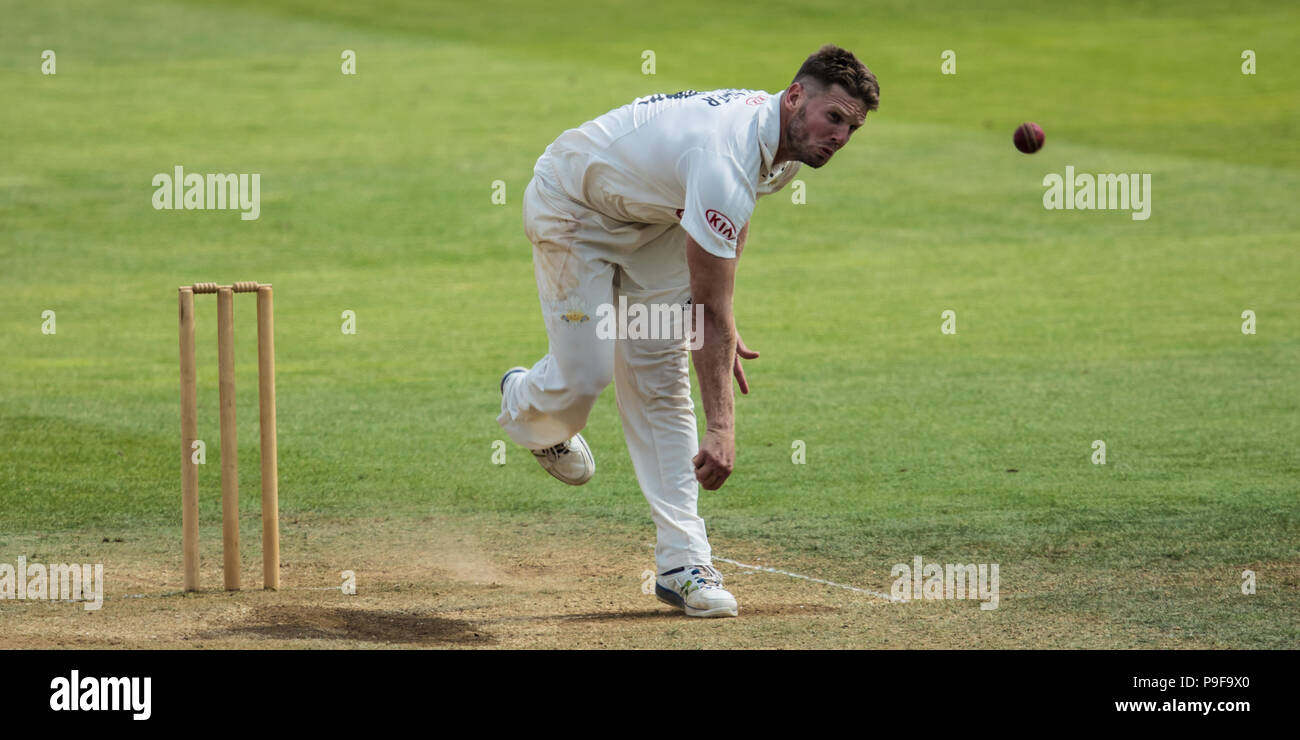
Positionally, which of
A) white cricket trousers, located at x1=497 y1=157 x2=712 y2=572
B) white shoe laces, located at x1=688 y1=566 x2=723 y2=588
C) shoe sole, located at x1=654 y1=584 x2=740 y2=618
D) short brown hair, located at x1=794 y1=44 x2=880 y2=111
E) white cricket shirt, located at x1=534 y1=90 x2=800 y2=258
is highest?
short brown hair, located at x1=794 y1=44 x2=880 y2=111

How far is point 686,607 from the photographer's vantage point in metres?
6.02

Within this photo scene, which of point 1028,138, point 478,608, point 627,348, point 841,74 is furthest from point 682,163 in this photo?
point 1028,138

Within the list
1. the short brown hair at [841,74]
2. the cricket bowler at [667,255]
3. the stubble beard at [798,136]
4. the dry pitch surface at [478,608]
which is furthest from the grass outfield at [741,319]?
the short brown hair at [841,74]

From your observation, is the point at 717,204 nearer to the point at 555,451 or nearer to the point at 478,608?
the point at 555,451

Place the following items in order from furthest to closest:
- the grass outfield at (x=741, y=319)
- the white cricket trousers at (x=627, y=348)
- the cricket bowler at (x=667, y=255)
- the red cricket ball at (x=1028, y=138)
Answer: the red cricket ball at (x=1028, y=138)
the grass outfield at (x=741, y=319)
the white cricket trousers at (x=627, y=348)
the cricket bowler at (x=667, y=255)

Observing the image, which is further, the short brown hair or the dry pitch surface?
the dry pitch surface

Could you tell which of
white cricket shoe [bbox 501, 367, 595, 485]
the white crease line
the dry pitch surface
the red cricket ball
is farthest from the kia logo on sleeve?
the red cricket ball

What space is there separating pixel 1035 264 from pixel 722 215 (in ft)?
32.9

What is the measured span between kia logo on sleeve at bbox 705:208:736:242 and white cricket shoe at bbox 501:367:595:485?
64.2 inches

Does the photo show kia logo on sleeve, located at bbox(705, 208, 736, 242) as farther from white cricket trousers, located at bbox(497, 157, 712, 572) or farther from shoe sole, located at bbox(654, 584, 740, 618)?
shoe sole, located at bbox(654, 584, 740, 618)

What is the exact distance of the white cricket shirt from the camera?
532 cm

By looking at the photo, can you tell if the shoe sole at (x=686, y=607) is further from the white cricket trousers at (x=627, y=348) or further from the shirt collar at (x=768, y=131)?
the shirt collar at (x=768, y=131)

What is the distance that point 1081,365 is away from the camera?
11.1m

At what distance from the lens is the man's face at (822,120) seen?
5.45 metres
